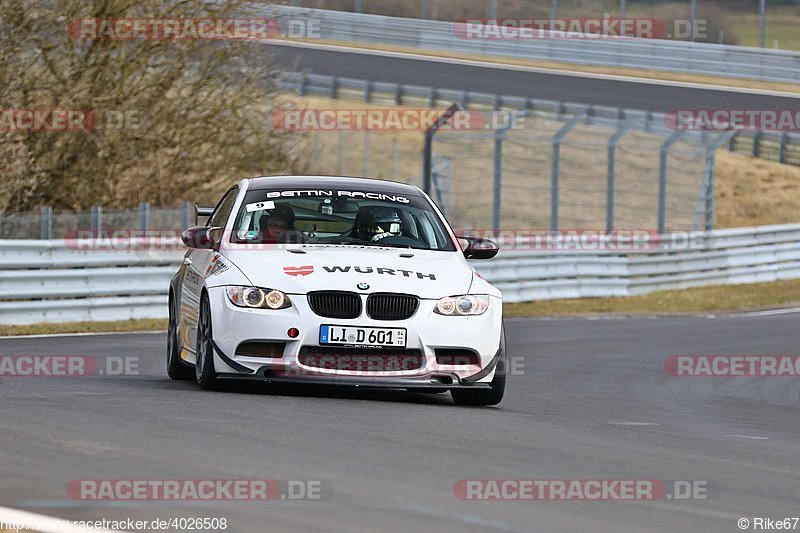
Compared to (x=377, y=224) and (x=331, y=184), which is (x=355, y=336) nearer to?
(x=377, y=224)

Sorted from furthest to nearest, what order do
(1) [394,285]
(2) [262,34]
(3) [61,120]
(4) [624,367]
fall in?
(2) [262,34] < (3) [61,120] < (4) [624,367] < (1) [394,285]

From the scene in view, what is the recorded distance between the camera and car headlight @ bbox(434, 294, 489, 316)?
9.72 metres

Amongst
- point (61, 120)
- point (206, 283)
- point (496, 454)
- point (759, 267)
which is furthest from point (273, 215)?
point (759, 267)

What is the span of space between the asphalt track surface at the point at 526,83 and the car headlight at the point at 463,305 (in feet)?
97.0

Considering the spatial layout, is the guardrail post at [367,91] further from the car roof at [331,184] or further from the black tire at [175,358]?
the car roof at [331,184]

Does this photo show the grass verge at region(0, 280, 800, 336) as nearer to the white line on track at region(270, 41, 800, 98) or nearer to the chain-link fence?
the chain-link fence

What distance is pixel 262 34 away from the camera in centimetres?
2427

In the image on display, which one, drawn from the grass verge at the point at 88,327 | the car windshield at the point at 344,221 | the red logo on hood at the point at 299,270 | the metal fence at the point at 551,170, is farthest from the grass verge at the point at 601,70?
the red logo on hood at the point at 299,270

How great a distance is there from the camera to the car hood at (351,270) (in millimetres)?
9594

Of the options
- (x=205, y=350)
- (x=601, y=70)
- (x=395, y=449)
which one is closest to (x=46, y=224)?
(x=205, y=350)

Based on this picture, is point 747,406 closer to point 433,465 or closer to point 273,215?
point 273,215

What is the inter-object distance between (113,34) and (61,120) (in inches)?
57.8

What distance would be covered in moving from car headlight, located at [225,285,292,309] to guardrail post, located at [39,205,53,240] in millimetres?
10062

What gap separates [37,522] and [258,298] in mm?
4098
